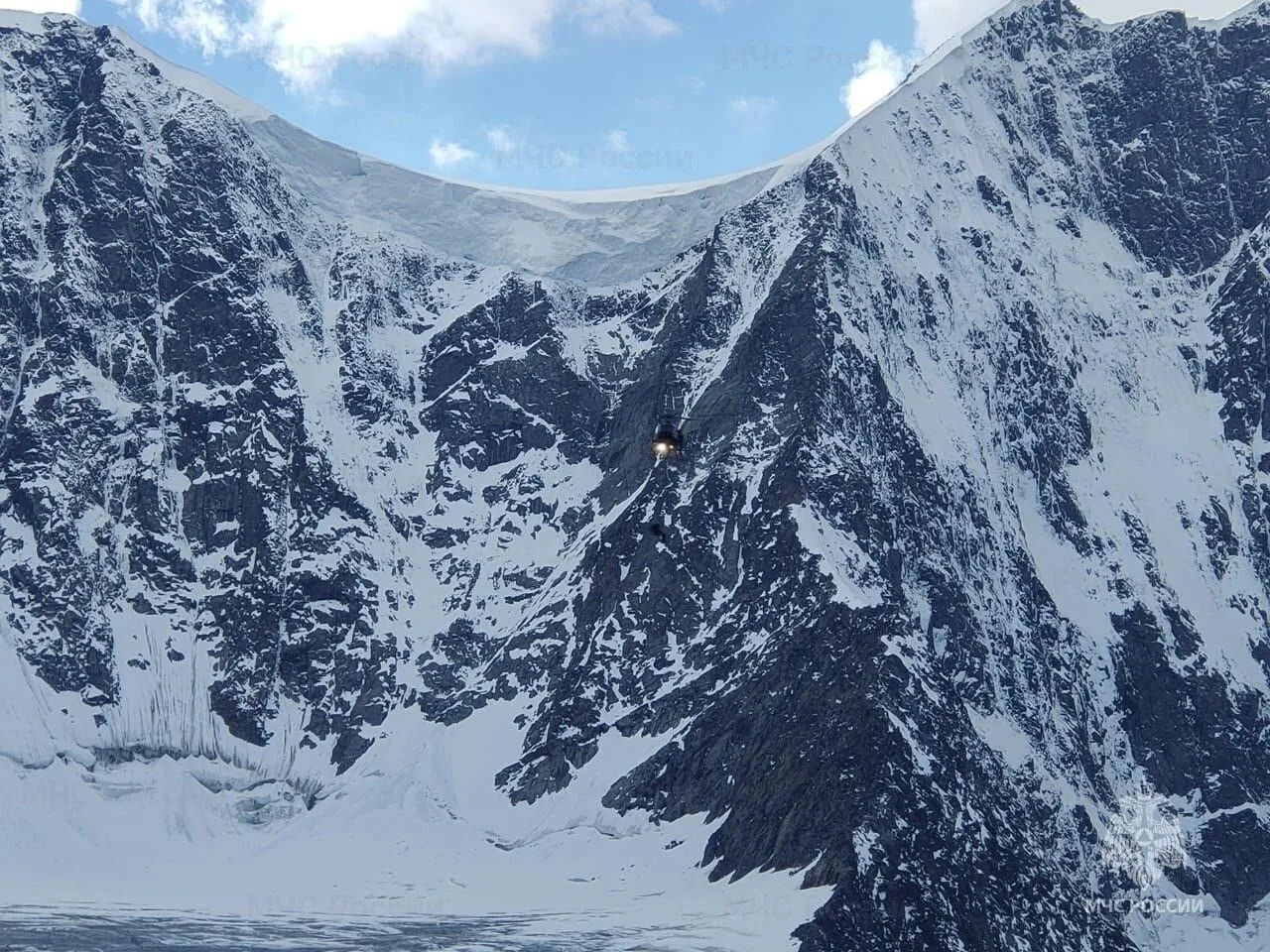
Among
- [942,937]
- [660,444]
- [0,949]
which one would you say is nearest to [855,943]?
[942,937]

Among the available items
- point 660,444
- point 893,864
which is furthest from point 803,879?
point 660,444

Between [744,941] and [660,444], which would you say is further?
[744,941]

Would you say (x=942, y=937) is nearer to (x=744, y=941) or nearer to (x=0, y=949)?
(x=744, y=941)

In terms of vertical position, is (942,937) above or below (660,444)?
below

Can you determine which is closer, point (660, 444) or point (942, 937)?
point (660, 444)

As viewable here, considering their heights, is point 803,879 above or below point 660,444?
below

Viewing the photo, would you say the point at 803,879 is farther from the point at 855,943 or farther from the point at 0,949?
the point at 0,949

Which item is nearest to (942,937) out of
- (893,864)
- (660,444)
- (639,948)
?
(893,864)

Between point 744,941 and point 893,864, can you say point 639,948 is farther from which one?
point 893,864
